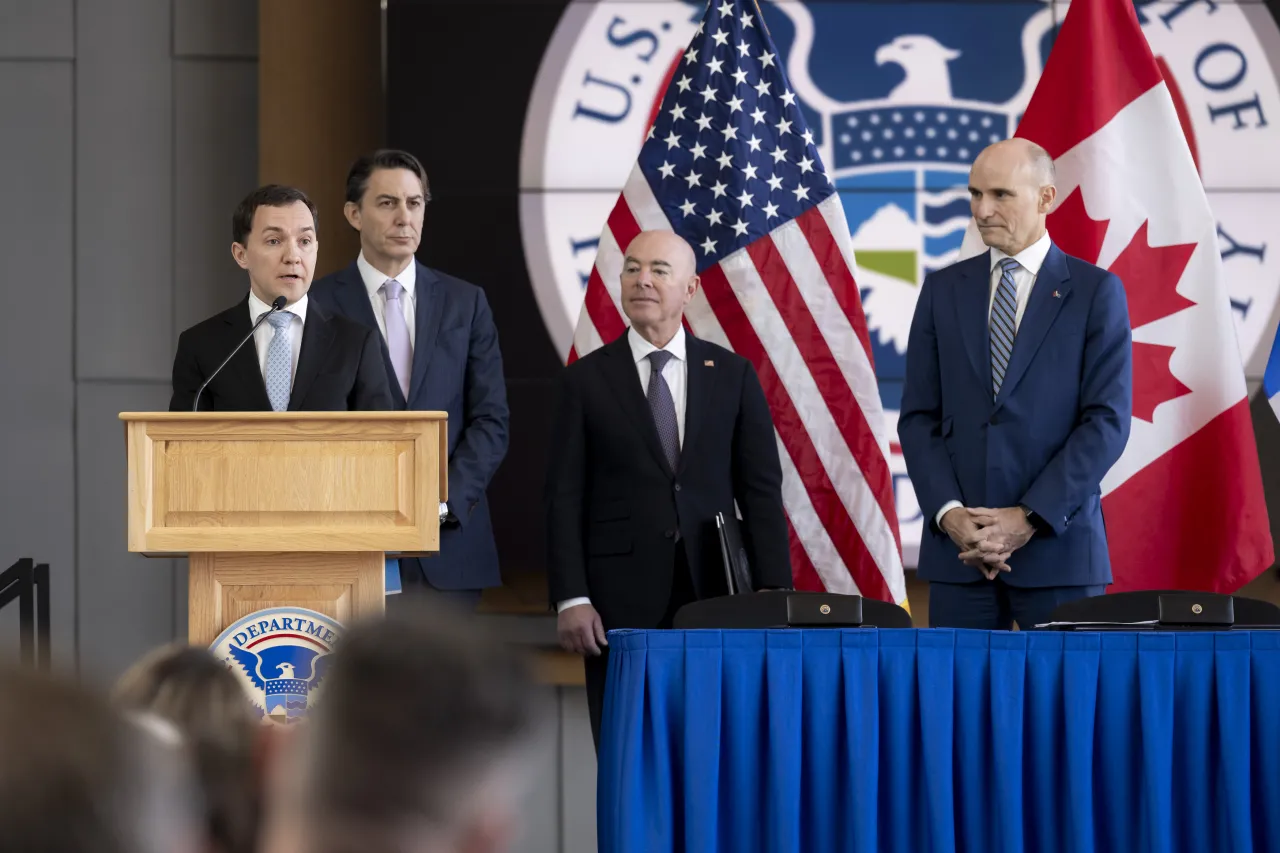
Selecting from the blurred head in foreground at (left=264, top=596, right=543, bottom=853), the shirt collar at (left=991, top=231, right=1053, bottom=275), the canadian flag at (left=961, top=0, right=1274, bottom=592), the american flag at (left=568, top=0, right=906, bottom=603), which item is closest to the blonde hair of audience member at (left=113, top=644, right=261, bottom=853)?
the blurred head in foreground at (left=264, top=596, right=543, bottom=853)

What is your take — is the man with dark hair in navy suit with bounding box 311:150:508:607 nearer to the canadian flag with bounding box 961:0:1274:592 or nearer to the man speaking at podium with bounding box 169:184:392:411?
the man speaking at podium with bounding box 169:184:392:411

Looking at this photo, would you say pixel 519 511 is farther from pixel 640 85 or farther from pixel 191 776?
Answer: pixel 191 776

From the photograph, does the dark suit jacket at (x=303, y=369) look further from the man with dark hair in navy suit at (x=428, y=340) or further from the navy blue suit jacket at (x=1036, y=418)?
the navy blue suit jacket at (x=1036, y=418)

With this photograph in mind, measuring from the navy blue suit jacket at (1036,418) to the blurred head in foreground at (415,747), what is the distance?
2657 millimetres

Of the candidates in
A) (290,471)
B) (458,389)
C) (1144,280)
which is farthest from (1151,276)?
(290,471)

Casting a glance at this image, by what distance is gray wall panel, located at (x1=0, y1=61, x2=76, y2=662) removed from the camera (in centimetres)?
516

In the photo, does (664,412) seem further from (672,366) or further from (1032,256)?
(1032,256)

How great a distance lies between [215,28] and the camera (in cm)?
522

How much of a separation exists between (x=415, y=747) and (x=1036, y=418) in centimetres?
284

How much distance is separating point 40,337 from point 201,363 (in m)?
2.47

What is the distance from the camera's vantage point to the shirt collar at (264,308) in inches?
117

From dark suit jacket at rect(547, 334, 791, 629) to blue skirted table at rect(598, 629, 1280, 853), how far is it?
3.31 feet

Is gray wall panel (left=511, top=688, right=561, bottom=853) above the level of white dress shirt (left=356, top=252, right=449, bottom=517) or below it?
below

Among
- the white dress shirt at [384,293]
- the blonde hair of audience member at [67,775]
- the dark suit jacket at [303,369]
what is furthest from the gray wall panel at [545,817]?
the blonde hair of audience member at [67,775]
